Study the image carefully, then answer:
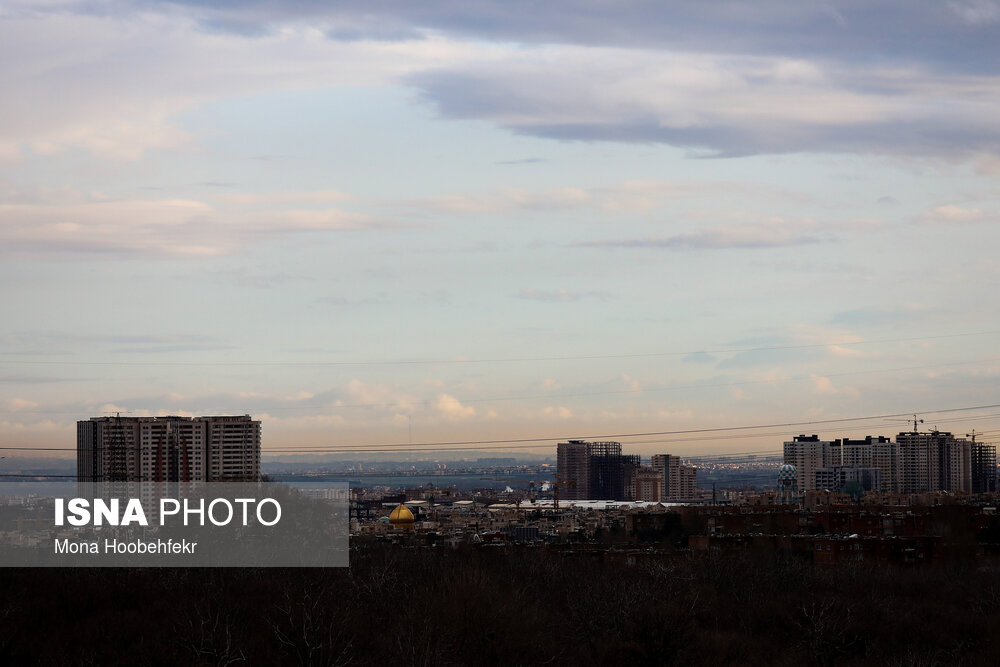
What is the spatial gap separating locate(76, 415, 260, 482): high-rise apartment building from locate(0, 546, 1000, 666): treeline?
38.9m

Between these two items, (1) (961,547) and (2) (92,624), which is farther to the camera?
(1) (961,547)

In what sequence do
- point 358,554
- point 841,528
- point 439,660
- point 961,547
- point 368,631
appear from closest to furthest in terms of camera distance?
point 439,660 < point 368,631 < point 358,554 < point 961,547 < point 841,528

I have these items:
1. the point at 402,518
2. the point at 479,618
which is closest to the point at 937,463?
the point at 402,518

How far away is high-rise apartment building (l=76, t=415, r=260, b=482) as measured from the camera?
8838 centimetres

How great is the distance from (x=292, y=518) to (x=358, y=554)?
3914mm

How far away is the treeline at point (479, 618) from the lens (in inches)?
1410

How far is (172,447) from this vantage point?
91.8 metres

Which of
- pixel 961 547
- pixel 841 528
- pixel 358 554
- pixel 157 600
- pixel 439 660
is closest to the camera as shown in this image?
pixel 439 660

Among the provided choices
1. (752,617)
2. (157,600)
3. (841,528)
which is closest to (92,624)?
(157,600)

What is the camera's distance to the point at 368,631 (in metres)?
38.4

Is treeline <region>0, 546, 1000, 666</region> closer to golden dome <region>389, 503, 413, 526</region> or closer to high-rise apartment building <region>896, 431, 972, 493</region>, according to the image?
golden dome <region>389, 503, 413, 526</region>

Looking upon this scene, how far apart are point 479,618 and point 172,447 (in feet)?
187

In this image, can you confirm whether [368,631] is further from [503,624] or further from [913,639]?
[913,639]

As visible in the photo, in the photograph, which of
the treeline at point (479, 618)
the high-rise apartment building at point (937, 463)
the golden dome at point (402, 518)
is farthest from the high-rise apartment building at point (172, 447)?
the high-rise apartment building at point (937, 463)
